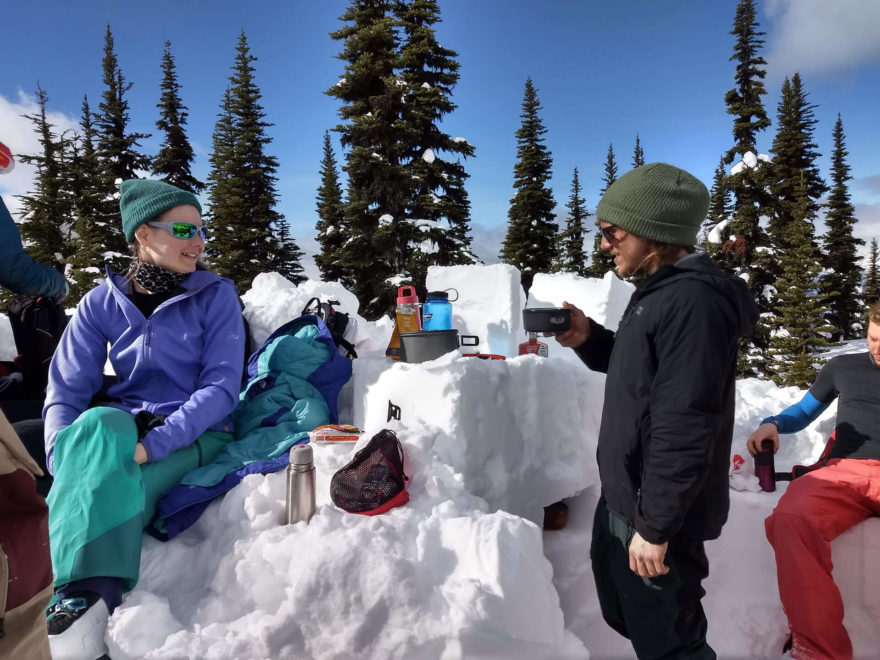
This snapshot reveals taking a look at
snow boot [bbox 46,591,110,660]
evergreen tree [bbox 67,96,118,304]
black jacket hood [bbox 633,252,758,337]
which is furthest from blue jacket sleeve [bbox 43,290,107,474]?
evergreen tree [bbox 67,96,118,304]

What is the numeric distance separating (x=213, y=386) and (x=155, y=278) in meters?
0.72

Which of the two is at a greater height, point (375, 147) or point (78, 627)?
point (375, 147)

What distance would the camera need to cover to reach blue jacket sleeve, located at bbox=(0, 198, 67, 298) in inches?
121

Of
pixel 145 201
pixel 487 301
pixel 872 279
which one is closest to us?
pixel 145 201

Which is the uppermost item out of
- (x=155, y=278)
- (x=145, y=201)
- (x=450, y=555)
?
(x=145, y=201)

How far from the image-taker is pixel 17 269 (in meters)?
3.19

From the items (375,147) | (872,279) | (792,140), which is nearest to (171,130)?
(375,147)

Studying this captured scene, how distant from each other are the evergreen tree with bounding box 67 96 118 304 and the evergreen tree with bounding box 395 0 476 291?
426 inches

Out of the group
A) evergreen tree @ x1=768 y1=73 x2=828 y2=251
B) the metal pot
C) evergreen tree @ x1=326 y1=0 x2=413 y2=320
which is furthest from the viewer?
evergreen tree @ x1=768 y1=73 x2=828 y2=251

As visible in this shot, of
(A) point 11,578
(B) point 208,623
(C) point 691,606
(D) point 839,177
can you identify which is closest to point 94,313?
(B) point 208,623

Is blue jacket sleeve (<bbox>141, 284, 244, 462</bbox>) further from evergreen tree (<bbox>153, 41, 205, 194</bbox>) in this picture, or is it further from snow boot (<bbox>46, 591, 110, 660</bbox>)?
evergreen tree (<bbox>153, 41, 205, 194</bbox>)

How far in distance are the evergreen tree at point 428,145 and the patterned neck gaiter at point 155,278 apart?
39.0ft

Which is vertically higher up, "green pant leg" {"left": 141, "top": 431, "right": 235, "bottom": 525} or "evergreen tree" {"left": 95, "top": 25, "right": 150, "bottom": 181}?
"evergreen tree" {"left": 95, "top": 25, "right": 150, "bottom": 181}

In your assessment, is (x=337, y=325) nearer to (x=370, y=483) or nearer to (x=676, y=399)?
(x=370, y=483)
